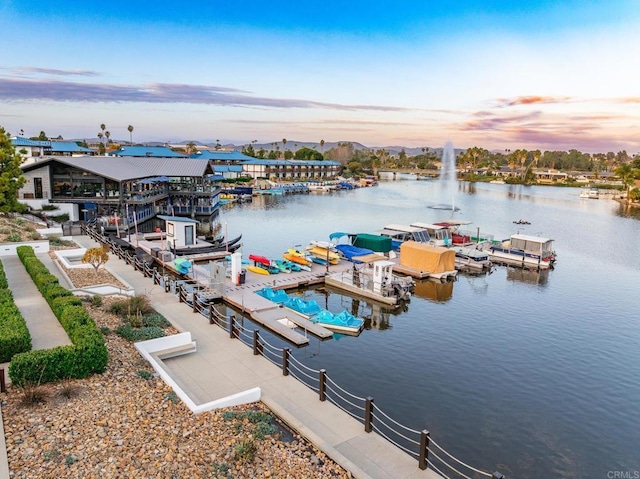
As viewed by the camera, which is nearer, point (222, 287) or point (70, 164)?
point (222, 287)

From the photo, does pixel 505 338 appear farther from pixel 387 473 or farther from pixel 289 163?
pixel 289 163

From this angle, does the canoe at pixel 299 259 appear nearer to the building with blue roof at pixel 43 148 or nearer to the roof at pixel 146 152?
the building with blue roof at pixel 43 148

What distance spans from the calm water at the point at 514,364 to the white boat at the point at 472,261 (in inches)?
60.1

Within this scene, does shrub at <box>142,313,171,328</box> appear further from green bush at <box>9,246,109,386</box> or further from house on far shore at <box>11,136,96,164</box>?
house on far shore at <box>11,136,96,164</box>

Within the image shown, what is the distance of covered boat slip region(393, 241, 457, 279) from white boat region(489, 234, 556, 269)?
7664 mm

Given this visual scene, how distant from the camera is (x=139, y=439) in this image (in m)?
10.1

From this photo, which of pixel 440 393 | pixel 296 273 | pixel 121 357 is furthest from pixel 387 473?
pixel 296 273

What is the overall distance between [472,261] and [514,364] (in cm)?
1815

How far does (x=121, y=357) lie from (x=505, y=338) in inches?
686

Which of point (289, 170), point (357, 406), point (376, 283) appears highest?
point (289, 170)

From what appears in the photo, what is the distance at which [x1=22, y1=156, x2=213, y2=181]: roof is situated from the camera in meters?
47.3

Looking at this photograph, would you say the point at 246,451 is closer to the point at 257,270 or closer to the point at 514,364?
the point at 514,364

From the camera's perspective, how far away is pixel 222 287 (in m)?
26.2

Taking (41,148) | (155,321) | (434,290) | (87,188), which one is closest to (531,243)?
(434,290)
